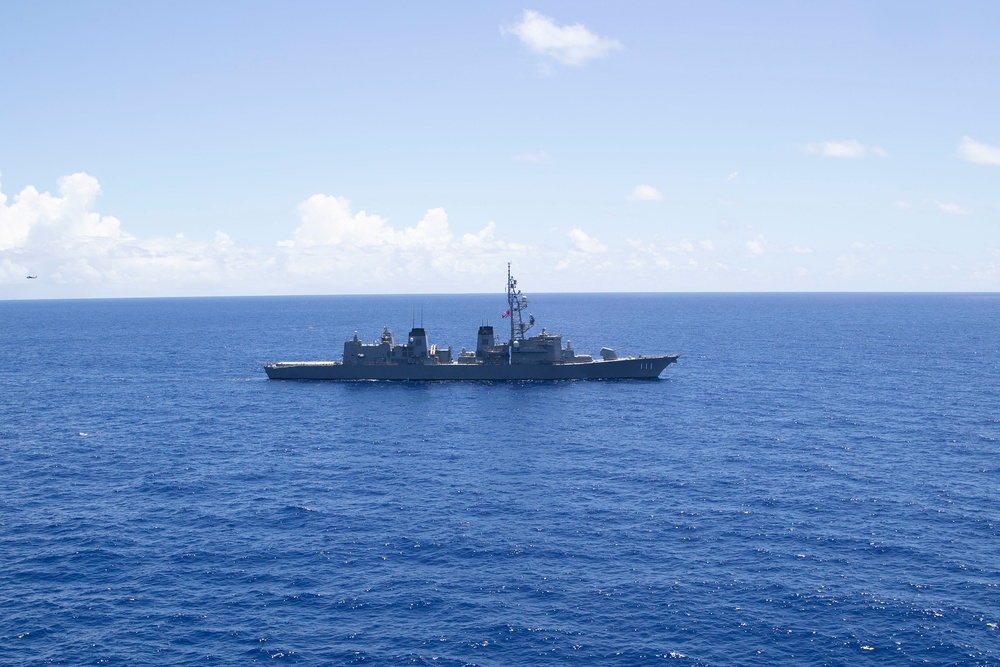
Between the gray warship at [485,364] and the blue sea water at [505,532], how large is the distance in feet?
64.3

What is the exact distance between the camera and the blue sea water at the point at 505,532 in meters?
39.1

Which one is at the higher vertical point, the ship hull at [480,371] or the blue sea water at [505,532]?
the ship hull at [480,371]

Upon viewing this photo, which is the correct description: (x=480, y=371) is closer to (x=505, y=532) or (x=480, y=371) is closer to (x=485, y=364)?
(x=485, y=364)

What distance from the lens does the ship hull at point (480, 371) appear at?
124m

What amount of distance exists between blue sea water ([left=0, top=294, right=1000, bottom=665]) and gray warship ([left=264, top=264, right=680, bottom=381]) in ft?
64.3

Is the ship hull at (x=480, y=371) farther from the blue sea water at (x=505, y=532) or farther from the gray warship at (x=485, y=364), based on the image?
the blue sea water at (x=505, y=532)

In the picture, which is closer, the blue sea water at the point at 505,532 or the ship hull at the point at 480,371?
the blue sea water at the point at 505,532

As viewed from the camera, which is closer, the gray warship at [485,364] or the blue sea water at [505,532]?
the blue sea water at [505,532]

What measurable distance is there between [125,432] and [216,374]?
4974 cm

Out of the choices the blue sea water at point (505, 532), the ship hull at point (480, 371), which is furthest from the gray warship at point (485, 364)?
the blue sea water at point (505, 532)

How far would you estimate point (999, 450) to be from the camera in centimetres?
7356

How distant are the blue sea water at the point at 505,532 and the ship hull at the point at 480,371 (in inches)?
763

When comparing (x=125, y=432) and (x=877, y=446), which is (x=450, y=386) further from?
(x=877, y=446)

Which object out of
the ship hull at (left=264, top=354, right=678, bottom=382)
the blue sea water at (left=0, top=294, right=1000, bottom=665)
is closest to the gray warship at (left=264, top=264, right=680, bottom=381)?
the ship hull at (left=264, top=354, right=678, bottom=382)
